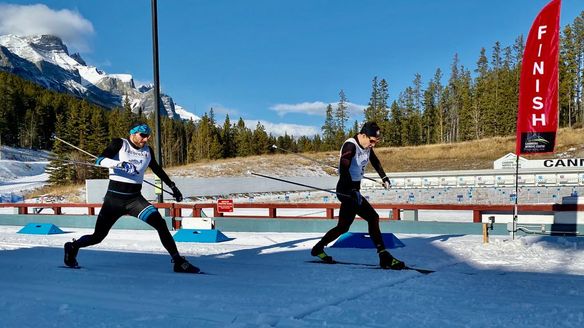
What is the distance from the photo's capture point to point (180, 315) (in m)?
4.21

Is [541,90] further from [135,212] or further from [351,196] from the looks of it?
[135,212]

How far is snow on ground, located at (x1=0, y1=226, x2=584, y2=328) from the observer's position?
4086 millimetres

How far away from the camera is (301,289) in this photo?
17.3ft

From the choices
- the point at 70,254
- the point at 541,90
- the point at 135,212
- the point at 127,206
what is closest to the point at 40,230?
the point at 70,254

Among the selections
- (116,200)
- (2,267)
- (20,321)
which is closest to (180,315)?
(20,321)

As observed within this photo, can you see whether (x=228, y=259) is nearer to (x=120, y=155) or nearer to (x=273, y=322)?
(x=120, y=155)

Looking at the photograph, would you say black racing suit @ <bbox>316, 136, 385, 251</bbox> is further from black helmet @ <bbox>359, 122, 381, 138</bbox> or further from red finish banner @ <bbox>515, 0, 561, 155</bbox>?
red finish banner @ <bbox>515, 0, 561, 155</bbox>

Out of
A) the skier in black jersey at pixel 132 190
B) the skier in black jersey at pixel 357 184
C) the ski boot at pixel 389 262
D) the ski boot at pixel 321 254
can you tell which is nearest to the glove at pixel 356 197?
the skier in black jersey at pixel 357 184

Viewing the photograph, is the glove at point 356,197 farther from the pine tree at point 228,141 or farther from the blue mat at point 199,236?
the pine tree at point 228,141

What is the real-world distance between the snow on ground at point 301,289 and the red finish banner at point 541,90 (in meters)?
1.99

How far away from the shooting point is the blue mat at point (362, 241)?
8.70m

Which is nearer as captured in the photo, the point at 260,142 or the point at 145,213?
the point at 145,213

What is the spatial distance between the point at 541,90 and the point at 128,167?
25.5ft

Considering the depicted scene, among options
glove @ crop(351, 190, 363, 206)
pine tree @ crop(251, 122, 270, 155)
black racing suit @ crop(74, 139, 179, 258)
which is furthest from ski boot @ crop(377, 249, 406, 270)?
pine tree @ crop(251, 122, 270, 155)
